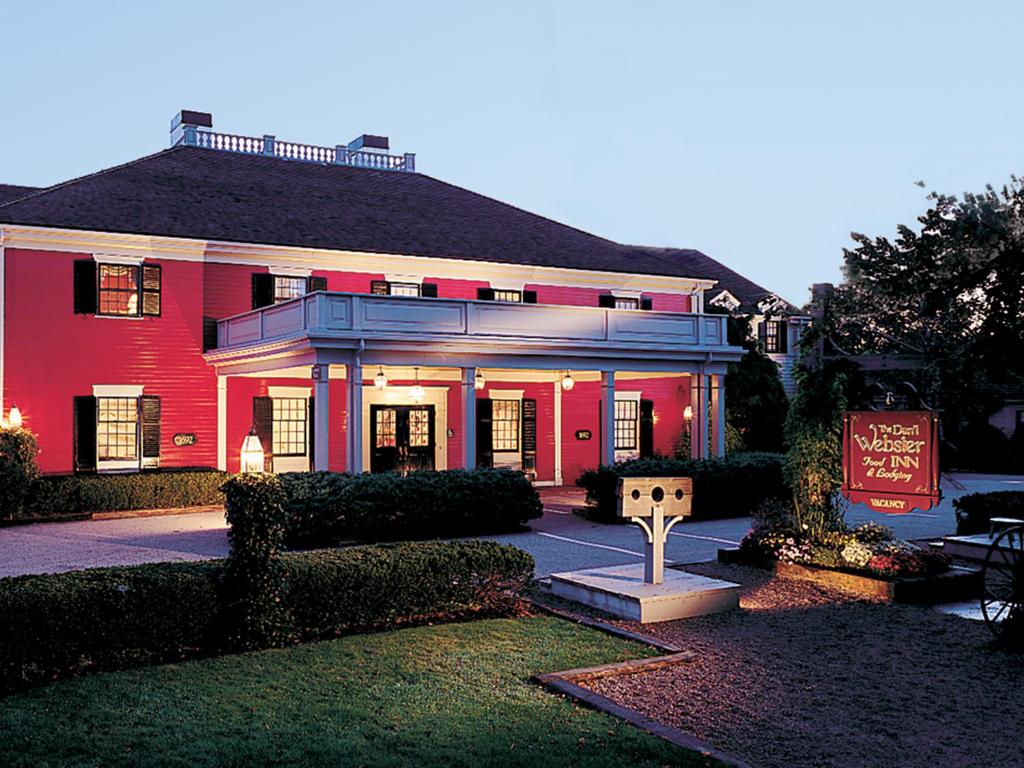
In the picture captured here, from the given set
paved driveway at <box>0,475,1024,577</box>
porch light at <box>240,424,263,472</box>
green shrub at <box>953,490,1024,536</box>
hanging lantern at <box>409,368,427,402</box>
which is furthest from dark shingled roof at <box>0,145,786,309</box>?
porch light at <box>240,424,263,472</box>

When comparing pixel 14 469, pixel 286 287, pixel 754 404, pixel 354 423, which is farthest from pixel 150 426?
pixel 754 404

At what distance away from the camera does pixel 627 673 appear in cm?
786

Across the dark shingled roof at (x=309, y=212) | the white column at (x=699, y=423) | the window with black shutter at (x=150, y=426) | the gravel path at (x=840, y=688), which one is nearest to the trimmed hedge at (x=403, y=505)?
the white column at (x=699, y=423)

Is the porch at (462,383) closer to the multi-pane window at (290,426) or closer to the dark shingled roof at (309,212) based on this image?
the multi-pane window at (290,426)

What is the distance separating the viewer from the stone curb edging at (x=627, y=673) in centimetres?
611

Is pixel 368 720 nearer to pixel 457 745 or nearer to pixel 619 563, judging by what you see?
pixel 457 745

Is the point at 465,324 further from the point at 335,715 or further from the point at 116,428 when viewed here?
the point at 335,715

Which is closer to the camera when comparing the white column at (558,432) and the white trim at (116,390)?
the white trim at (116,390)

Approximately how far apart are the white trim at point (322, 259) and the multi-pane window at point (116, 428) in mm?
3428

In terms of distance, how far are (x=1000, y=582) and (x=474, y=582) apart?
700 centimetres

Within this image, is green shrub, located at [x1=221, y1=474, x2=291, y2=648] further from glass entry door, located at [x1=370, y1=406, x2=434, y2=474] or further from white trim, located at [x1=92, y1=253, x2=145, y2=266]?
glass entry door, located at [x1=370, y1=406, x2=434, y2=474]

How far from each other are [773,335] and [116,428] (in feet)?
78.1

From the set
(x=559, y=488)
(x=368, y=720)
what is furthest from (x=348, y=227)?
(x=368, y=720)

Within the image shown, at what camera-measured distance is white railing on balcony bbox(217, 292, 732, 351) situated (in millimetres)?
18906
